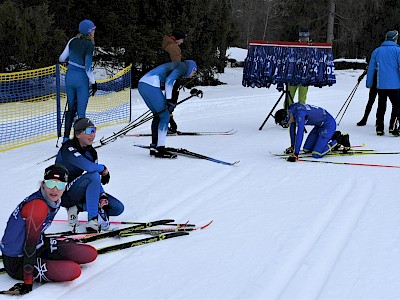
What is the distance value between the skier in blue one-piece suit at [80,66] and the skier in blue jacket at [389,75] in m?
5.26

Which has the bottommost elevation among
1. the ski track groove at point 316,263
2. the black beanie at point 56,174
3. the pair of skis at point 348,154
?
the ski track groove at point 316,263

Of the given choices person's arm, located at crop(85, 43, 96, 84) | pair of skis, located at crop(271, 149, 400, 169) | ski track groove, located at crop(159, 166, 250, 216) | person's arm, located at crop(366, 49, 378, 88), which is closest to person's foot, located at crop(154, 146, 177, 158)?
ski track groove, located at crop(159, 166, 250, 216)

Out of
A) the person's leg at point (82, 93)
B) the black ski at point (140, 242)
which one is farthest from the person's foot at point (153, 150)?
the black ski at point (140, 242)

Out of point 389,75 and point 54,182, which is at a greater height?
point 389,75

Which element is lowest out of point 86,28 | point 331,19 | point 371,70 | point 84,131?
point 84,131

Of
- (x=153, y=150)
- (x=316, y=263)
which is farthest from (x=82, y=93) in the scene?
(x=316, y=263)

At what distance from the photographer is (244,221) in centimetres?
486

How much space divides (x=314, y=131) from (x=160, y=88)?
2.34 m

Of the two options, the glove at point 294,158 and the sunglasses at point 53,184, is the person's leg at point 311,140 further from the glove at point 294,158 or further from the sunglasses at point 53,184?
the sunglasses at point 53,184

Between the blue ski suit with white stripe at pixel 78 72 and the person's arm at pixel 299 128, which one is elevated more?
the blue ski suit with white stripe at pixel 78 72

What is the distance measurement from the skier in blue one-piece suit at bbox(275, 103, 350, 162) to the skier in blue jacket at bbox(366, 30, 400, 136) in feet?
7.22

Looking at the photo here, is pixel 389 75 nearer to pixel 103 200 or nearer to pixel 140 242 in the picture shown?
pixel 103 200

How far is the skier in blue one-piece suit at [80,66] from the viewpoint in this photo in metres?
7.51

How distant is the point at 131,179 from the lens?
20.8 ft
